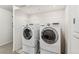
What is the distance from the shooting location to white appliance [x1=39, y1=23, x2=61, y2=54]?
1504 mm

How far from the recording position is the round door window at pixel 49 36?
1.54m

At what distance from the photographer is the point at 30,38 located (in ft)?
6.14

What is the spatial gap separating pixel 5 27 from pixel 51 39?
5.83 feet

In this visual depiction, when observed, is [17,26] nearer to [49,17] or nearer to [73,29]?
[49,17]

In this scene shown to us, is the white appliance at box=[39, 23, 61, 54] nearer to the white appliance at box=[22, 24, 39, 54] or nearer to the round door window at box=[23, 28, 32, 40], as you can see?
the white appliance at box=[22, 24, 39, 54]

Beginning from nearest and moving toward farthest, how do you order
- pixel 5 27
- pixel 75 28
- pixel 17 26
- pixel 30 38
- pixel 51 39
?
pixel 75 28
pixel 51 39
pixel 30 38
pixel 17 26
pixel 5 27

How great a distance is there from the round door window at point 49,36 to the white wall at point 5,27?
1262 mm

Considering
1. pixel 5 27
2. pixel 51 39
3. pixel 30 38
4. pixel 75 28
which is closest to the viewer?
pixel 75 28

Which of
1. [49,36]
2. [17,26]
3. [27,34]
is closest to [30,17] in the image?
[17,26]

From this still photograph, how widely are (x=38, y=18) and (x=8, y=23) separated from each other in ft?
3.48

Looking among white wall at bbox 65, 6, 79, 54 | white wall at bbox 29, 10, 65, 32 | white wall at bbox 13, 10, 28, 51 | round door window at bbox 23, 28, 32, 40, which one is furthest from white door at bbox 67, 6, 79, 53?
white wall at bbox 13, 10, 28, 51

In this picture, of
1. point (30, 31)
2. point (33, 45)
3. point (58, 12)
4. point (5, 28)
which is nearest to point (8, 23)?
point (5, 28)

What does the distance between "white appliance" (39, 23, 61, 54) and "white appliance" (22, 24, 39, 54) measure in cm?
26

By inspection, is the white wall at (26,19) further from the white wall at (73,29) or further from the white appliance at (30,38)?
the white wall at (73,29)
